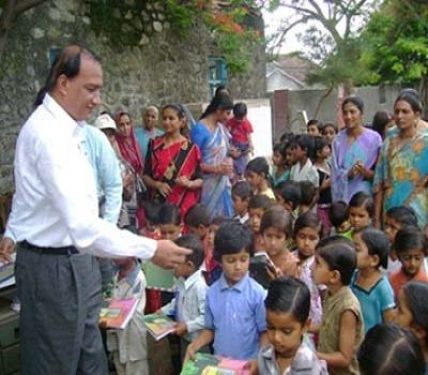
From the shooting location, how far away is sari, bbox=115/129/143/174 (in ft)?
17.1

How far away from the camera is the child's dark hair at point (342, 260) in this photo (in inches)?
105

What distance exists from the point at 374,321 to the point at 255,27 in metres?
10.2

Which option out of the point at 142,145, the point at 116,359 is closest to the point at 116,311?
the point at 116,359

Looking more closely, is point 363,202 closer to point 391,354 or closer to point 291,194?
point 291,194

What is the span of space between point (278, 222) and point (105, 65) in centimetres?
451

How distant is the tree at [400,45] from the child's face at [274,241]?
1226 cm

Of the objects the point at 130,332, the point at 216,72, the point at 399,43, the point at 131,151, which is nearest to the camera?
the point at 130,332

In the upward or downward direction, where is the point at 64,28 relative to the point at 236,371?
upward

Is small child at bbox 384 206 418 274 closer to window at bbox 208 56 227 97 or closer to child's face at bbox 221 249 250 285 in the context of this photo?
child's face at bbox 221 249 250 285

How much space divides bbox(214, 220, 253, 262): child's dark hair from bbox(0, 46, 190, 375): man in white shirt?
462mm

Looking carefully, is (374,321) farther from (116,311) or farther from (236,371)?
(116,311)

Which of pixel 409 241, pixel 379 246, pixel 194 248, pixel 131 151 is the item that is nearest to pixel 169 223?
pixel 194 248

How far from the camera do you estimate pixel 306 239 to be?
3475mm

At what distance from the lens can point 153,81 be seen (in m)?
7.95
